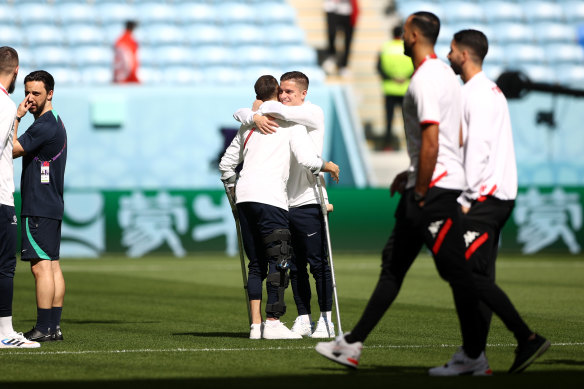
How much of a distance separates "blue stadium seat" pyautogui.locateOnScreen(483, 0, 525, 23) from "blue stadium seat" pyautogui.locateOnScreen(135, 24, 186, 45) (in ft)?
23.6

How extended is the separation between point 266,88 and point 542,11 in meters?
18.8

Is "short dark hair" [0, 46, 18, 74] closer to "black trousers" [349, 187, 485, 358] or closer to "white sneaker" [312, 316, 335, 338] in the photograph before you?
"white sneaker" [312, 316, 335, 338]

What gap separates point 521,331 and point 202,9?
1932 cm

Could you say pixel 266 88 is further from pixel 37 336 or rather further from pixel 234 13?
pixel 234 13

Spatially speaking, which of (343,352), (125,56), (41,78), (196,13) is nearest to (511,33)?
(196,13)

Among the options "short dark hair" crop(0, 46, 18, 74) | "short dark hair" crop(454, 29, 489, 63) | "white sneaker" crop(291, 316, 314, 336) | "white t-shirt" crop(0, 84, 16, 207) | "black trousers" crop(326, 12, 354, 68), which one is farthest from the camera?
"black trousers" crop(326, 12, 354, 68)

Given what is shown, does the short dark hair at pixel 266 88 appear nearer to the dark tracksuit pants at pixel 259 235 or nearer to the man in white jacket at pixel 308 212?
the man in white jacket at pixel 308 212

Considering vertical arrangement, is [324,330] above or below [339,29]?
below

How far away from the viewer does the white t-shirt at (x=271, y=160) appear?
828 cm

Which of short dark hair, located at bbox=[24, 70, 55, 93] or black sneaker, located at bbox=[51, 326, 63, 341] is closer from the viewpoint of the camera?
short dark hair, located at bbox=[24, 70, 55, 93]

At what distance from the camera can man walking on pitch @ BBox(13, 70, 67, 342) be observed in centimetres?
838

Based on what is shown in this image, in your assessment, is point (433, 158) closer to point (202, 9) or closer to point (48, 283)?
point (48, 283)

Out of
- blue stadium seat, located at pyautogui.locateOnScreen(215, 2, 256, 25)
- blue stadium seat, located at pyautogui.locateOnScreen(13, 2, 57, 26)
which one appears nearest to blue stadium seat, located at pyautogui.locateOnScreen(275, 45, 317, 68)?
blue stadium seat, located at pyautogui.locateOnScreen(215, 2, 256, 25)

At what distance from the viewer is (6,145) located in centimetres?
798
